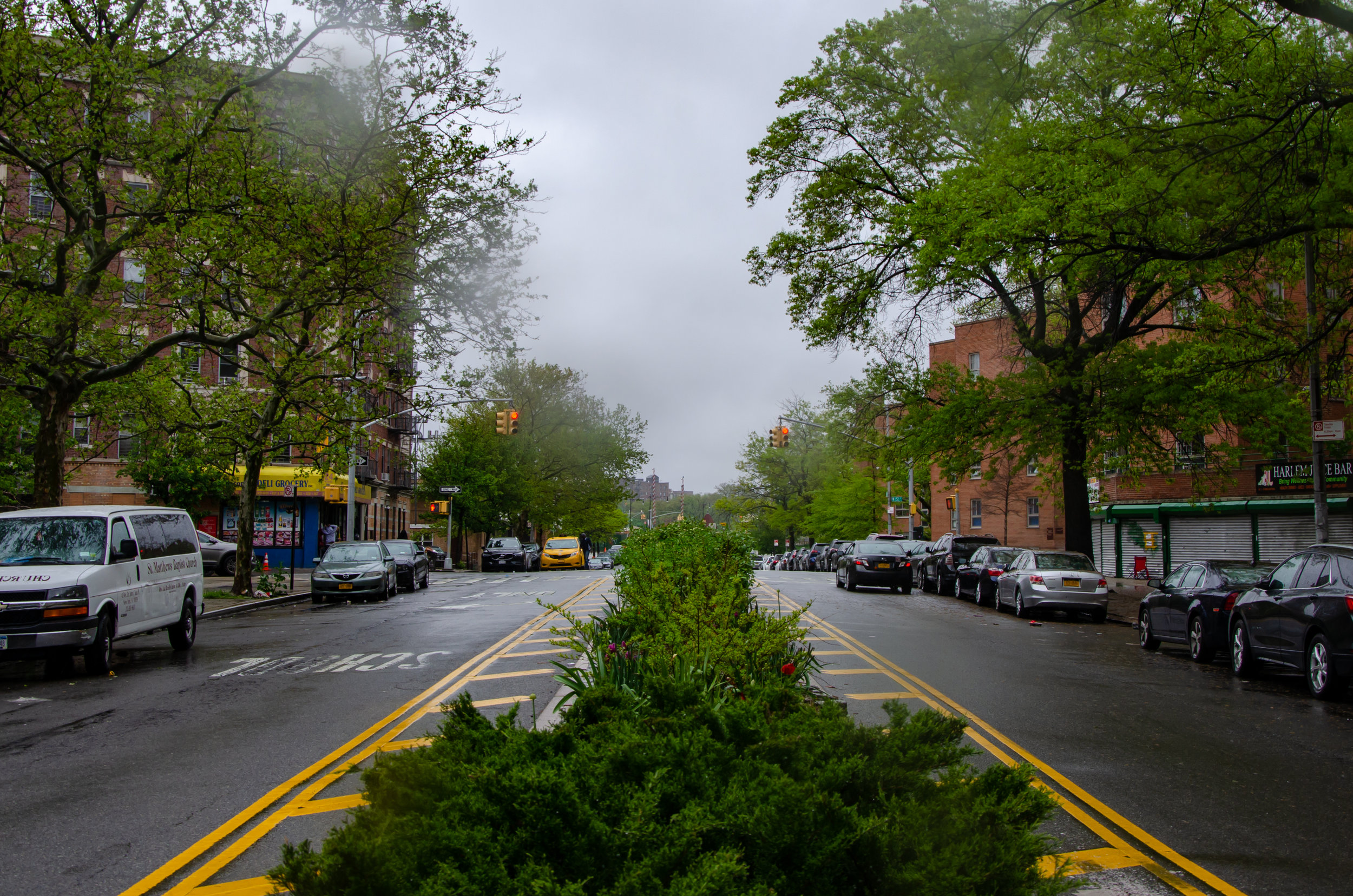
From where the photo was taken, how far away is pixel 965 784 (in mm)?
3445

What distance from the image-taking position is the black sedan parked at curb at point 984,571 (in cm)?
2512

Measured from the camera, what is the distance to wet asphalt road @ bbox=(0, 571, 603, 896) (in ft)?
17.2

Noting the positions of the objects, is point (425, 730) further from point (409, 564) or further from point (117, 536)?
point (409, 564)

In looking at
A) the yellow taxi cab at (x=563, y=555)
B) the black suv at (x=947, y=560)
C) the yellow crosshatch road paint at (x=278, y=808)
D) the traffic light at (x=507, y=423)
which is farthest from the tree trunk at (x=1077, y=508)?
the yellow taxi cab at (x=563, y=555)

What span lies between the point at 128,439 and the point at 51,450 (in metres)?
19.0

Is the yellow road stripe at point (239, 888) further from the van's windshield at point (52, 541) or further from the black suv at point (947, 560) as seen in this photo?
the black suv at point (947, 560)

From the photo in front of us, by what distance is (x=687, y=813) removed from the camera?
303 centimetres

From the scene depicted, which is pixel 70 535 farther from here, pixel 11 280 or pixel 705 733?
pixel 705 733

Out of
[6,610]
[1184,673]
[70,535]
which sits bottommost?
[1184,673]

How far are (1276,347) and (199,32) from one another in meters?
19.0

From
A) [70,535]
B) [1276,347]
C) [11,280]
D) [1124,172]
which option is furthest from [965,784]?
[11,280]

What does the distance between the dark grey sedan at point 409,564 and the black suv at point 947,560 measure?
54.2 ft

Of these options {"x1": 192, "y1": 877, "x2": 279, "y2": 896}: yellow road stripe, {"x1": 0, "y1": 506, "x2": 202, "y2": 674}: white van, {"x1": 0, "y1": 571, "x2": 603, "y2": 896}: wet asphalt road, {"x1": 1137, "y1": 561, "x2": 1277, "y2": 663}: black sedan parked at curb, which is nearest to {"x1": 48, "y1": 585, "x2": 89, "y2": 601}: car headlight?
{"x1": 0, "y1": 506, "x2": 202, "y2": 674}: white van

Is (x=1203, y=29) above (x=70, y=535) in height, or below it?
above
